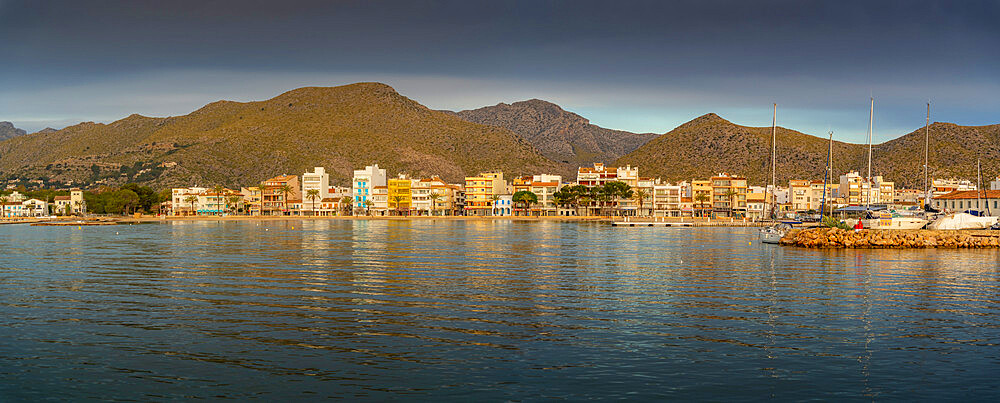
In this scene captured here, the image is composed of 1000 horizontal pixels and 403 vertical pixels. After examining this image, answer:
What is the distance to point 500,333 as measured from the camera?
20797 mm

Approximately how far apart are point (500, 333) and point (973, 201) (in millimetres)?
88589

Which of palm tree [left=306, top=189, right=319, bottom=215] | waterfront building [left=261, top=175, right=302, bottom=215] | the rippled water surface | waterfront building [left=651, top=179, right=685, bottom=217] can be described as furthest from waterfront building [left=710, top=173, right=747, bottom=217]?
the rippled water surface

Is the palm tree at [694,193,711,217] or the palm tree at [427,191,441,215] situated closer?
the palm tree at [694,193,711,217]

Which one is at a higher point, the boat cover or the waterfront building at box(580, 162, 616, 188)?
the waterfront building at box(580, 162, 616, 188)

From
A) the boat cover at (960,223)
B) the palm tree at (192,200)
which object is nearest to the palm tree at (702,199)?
the boat cover at (960,223)

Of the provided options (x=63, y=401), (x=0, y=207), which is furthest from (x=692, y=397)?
(x=0, y=207)

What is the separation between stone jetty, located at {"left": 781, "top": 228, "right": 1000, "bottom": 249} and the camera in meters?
58.2

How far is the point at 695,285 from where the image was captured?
32625mm

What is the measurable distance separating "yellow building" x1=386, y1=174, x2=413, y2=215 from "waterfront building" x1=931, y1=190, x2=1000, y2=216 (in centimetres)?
11885

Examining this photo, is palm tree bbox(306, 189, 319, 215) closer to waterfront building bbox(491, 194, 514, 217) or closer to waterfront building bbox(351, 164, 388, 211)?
waterfront building bbox(351, 164, 388, 211)

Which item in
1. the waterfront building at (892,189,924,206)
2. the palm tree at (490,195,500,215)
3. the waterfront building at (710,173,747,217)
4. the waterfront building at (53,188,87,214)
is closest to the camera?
the waterfront building at (892,189,924,206)

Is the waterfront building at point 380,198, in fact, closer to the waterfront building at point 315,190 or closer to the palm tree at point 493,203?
the waterfront building at point 315,190

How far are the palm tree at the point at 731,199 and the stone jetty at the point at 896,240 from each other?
101306mm

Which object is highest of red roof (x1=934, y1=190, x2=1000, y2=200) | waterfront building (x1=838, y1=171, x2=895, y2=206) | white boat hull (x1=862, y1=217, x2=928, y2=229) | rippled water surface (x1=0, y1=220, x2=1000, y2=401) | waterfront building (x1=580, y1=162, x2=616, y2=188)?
waterfront building (x1=580, y1=162, x2=616, y2=188)
